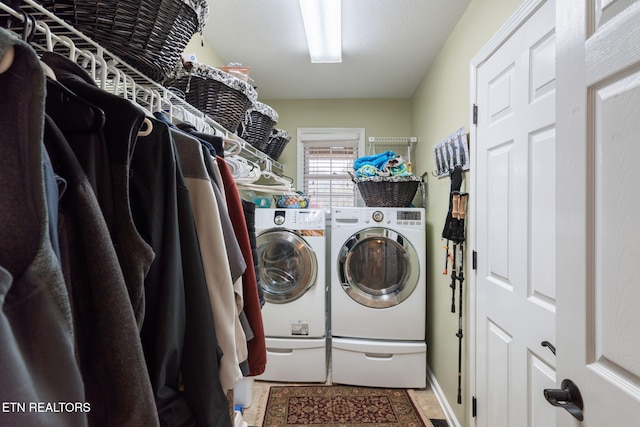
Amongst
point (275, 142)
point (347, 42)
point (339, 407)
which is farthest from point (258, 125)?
point (339, 407)

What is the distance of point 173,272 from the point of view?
23.0 inches

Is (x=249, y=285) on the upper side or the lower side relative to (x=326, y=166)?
lower

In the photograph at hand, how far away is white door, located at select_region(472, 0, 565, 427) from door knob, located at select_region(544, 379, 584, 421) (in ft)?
1.21

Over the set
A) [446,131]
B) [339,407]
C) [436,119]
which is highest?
[436,119]

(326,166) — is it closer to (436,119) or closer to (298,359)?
A: (436,119)

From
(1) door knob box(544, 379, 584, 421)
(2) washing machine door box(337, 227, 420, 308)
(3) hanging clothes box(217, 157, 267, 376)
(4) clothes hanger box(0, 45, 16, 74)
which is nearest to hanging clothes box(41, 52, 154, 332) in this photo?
(4) clothes hanger box(0, 45, 16, 74)

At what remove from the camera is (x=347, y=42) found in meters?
2.14

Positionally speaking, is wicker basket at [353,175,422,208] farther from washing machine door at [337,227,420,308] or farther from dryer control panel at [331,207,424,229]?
washing machine door at [337,227,420,308]

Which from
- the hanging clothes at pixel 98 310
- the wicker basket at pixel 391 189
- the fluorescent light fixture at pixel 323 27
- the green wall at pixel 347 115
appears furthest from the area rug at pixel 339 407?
the fluorescent light fixture at pixel 323 27

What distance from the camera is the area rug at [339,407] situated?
1.85 m

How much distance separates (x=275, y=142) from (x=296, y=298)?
1.34 m

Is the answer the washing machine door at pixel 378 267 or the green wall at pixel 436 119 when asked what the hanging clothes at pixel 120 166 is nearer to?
the green wall at pixel 436 119

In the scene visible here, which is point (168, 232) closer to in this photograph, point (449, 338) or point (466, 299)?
point (466, 299)
